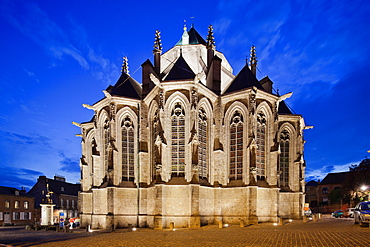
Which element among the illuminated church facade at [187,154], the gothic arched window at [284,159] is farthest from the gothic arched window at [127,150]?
the gothic arched window at [284,159]

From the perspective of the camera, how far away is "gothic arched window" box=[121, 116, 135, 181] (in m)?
25.3

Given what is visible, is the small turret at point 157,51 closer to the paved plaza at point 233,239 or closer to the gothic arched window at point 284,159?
the gothic arched window at point 284,159

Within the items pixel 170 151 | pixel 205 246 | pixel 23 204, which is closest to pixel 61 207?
pixel 23 204

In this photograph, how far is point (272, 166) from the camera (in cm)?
2441

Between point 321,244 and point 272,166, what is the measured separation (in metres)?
14.5

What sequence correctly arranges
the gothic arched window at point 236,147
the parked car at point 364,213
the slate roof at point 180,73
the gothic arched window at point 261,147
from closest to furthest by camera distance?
the parked car at point 364,213 → the slate roof at point 180,73 → the gothic arched window at point 236,147 → the gothic arched window at point 261,147

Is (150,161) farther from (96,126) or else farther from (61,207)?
(61,207)

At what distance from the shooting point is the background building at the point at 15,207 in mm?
44184

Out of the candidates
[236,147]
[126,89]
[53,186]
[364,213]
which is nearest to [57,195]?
[53,186]

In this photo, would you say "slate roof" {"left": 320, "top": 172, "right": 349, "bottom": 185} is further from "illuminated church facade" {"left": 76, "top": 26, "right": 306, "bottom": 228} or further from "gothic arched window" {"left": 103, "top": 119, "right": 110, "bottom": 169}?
"gothic arched window" {"left": 103, "top": 119, "right": 110, "bottom": 169}

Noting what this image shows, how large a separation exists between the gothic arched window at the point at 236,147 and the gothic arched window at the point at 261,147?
1.47 m

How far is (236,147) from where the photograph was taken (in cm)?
2477

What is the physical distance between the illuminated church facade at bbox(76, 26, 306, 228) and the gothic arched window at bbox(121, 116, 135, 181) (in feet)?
0.28

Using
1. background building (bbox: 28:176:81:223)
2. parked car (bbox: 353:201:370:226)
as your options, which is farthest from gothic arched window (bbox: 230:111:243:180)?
background building (bbox: 28:176:81:223)
